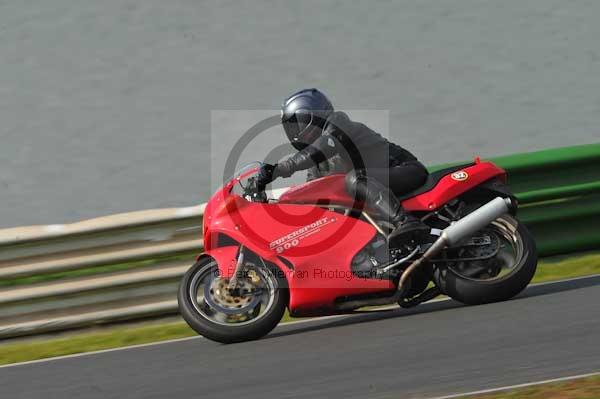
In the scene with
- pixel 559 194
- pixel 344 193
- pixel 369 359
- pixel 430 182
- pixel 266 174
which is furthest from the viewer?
pixel 559 194

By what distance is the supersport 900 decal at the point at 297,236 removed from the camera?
22.3ft

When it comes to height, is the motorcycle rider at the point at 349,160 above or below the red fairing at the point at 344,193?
above

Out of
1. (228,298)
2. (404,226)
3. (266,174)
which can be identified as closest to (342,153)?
(266,174)

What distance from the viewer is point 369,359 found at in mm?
5781

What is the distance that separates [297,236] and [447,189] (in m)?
1.02

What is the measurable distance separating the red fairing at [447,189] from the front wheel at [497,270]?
30 cm

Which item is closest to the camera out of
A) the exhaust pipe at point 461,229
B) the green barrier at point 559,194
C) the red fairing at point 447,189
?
the exhaust pipe at point 461,229

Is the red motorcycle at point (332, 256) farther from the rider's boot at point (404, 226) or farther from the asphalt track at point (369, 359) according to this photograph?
the asphalt track at point (369, 359)

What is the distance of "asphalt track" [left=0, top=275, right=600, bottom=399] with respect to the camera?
5.26 metres

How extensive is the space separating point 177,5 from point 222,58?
2.04ft

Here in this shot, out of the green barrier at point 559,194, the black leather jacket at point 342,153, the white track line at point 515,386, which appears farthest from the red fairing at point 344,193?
the white track line at point 515,386

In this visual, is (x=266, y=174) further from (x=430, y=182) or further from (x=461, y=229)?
(x=461, y=229)

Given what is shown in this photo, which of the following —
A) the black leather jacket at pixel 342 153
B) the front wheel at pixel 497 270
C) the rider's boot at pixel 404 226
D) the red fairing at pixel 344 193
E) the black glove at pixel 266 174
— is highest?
the black leather jacket at pixel 342 153

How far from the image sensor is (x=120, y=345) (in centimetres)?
725
